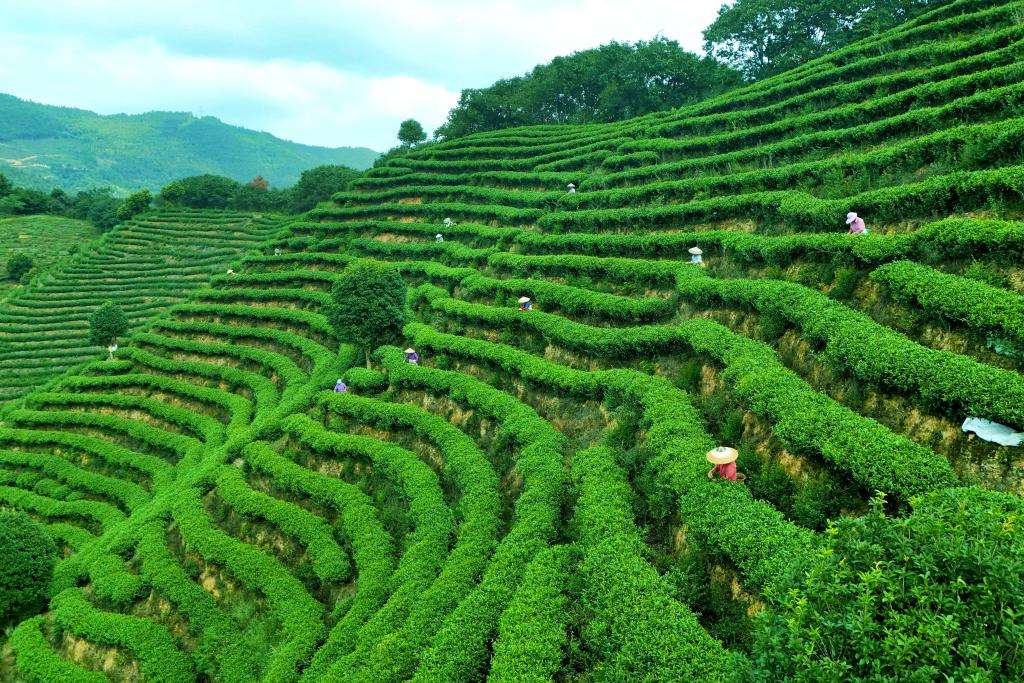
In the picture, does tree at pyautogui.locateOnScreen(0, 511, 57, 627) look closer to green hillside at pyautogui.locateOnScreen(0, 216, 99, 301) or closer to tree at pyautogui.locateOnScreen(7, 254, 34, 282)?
green hillside at pyautogui.locateOnScreen(0, 216, 99, 301)

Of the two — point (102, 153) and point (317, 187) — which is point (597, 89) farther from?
point (102, 153)

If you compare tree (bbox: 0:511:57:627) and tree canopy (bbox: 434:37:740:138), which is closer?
tree (bbox: 0:511:57:627)

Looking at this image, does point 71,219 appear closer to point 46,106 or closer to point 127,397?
point 127,397

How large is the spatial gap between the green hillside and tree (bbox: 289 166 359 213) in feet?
70.2

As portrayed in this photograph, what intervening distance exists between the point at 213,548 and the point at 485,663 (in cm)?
1023

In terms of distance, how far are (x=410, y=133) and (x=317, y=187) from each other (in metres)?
13.0

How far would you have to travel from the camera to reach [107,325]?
30625 millimetres

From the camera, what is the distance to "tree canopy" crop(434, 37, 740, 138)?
45969 millimetres

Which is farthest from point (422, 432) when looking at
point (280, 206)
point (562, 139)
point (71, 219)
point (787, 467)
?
point (71, 219)

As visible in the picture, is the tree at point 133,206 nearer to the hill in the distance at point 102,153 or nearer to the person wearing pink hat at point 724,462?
the person wearing pink hat at point 724,462

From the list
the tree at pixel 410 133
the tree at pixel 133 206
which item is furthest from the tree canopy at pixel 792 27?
the tree at pixel 133 206

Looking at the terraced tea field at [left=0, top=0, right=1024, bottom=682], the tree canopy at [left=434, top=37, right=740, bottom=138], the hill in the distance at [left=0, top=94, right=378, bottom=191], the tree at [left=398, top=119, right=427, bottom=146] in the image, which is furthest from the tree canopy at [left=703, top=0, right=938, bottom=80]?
the hill in the distance at [left=0, top=94, right=378, bottom=191]

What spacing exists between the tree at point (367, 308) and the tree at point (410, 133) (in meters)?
43.0

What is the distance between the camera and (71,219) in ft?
220
